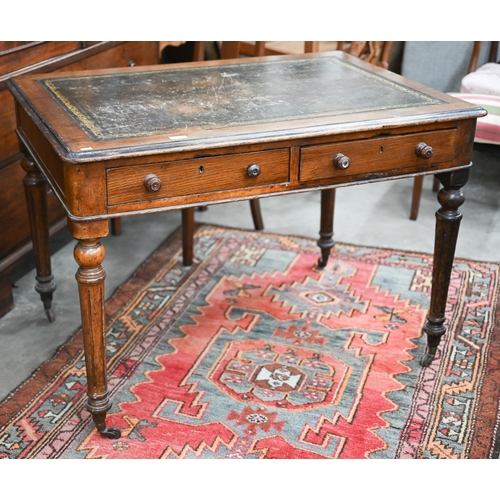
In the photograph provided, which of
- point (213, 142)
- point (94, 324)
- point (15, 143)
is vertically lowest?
point (94, 324)

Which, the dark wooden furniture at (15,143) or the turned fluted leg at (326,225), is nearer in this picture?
the dark wooden furniture at (15,143)

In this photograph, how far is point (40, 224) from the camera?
10.5ft

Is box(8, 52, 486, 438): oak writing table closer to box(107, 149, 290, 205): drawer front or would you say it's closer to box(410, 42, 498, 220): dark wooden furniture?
box(107, 149, 290, 205): drawer front

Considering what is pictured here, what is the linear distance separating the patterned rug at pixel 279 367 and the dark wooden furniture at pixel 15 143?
1.52 feet

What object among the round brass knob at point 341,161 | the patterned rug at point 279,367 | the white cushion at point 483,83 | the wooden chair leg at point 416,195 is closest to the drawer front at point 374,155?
the round brass knob at point 341,161

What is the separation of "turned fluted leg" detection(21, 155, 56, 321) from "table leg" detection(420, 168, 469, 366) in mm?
1530

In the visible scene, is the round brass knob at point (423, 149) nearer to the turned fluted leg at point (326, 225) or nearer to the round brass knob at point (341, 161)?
the round brass knob at point (341, 161)

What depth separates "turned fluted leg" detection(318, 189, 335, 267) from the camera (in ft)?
12.2

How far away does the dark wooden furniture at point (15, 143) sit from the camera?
3.28 m

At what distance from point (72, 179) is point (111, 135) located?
20 centimetres

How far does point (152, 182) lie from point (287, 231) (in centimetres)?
206

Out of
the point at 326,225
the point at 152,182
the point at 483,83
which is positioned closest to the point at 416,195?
the point at 483,83

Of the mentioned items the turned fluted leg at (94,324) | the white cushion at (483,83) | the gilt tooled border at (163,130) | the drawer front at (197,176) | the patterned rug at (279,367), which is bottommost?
the patterned rug at (279,367)

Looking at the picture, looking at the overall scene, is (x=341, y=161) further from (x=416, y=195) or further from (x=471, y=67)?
(x=471, y=67)
